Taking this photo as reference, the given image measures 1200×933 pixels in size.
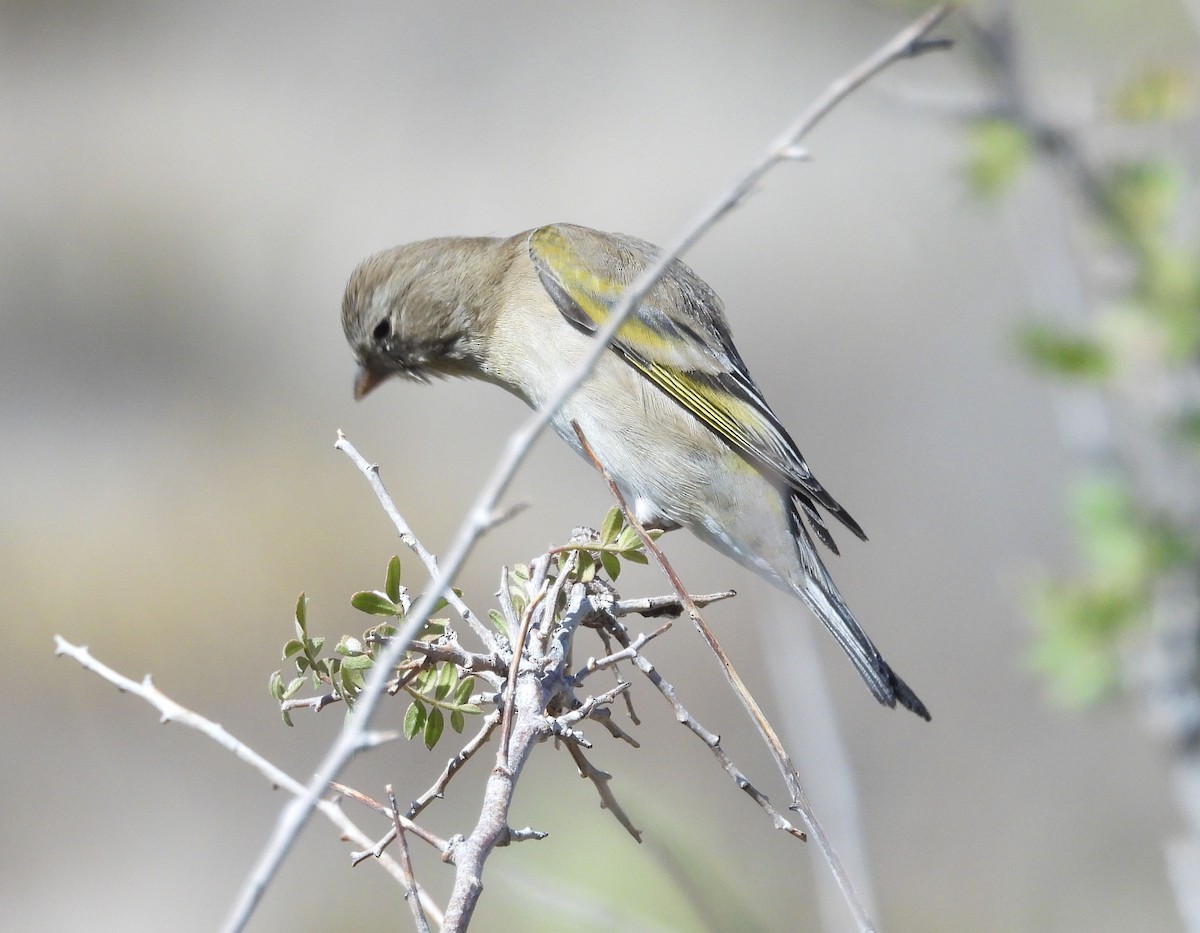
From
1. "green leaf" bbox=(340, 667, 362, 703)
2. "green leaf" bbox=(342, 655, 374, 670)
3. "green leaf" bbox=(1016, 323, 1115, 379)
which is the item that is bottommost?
"green leaf" bbox=(340, 667, 362, 703)

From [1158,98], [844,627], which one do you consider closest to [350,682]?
[844,627]

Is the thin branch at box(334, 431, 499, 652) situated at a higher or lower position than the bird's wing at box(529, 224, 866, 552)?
lower

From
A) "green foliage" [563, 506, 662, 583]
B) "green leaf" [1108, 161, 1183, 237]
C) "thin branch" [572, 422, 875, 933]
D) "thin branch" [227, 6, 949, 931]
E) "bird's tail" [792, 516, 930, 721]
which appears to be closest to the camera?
"thin branch" [227, 6, 949, 931]

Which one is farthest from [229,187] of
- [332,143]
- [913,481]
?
[913,481]

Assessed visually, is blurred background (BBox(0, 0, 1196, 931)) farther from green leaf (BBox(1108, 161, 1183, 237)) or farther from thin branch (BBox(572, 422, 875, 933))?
thin branch (BBox(572, 422, 875, 933))

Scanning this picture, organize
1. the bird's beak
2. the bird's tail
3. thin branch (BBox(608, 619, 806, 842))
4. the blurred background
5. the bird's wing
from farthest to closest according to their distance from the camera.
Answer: the blurred background, the bird's beak, the bird's wing, the bird's tail, thin branch (BBox(608, 619, 806, 842))

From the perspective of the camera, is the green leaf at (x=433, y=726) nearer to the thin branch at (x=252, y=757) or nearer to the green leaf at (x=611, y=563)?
the thin branch at (x=252, y=757)

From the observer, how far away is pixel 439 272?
3906mm

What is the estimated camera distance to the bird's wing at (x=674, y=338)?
3.57 m

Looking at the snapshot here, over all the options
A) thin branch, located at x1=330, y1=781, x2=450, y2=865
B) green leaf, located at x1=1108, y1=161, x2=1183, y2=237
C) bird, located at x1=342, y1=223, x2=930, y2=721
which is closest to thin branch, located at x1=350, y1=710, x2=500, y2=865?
thin branch, located at x1=330, y1=781, x2=450, y2=865

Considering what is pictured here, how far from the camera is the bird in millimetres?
3465

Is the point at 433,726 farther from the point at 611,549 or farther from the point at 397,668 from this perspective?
the point at 611,549

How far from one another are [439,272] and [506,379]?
454 mm

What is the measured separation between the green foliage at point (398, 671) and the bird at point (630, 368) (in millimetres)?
1544
